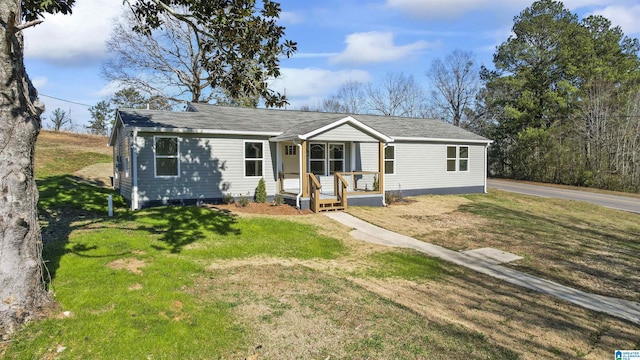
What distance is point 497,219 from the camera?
13.5m

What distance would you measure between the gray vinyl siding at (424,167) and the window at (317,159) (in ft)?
6.52

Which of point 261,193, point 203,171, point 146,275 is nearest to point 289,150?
point 261,193

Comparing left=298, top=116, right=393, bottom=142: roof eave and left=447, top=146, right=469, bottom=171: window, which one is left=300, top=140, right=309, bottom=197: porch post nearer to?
left=298, top=116, right=393, bottom=142: roof eave

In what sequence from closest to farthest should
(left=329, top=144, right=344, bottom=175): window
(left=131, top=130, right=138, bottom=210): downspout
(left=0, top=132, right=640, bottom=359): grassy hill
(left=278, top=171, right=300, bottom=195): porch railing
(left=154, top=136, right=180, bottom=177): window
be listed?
1. (left=0, top=132, right=640, bottom=359): grassy hill
2. (left=131, top=130, right=138, bottom=210): downspout
3. (left=154, top=136, right=180, bottom=177): window
4. (left=278, top=171, right=300, bottom=195): porch railing
5. (left=329, top=144, right=344, bottom=175): window

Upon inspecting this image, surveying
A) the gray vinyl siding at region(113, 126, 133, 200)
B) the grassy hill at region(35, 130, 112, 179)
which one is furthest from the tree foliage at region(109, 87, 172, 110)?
the gray vinyl siding at region(113, 126, 133, 200)

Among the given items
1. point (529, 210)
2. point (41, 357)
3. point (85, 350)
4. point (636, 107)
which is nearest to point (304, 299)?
point (85, 350)

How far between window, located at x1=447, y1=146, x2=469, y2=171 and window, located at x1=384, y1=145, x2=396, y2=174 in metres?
3.63

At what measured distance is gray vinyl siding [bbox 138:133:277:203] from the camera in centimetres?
1313

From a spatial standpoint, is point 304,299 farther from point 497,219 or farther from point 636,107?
point 636,107

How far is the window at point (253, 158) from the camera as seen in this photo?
49.0ft

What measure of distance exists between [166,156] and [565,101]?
28519mm

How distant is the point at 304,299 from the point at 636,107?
28840 millimetres

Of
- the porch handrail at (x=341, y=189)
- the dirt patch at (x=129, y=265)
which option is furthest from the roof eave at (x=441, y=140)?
the dirt patch at (x=129, y=265)

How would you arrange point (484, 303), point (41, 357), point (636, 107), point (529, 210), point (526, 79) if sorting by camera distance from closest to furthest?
point (41, 357) → point (484, 303) → point (529, 210) → point (636, 107) → point (526, 79)
